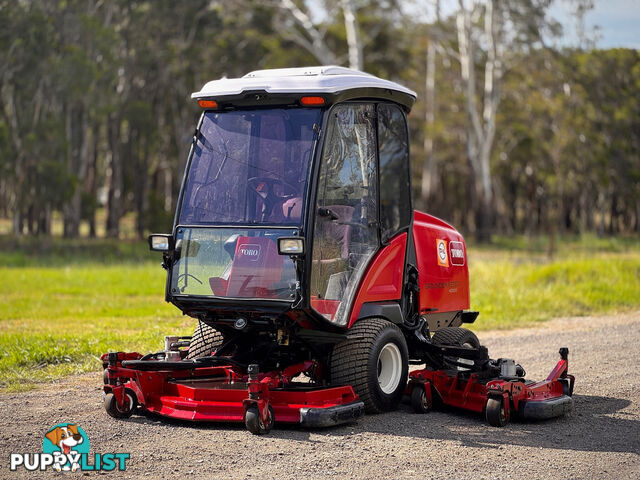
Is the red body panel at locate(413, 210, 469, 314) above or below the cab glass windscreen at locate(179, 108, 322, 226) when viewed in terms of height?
below

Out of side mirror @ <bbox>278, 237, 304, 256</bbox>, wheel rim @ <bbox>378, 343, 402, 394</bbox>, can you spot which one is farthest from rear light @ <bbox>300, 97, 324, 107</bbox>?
wheel rim @ <bbox>378, 343, 402, 394</bbox>

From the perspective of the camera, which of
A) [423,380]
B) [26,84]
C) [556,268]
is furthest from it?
[26,84]

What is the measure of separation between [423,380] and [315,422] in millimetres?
1469

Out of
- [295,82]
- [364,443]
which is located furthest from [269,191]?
[364,443]

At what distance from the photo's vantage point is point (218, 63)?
1811 inches

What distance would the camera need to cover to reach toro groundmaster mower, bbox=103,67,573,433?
24.0ft

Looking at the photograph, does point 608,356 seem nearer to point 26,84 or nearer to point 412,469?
point 412,469

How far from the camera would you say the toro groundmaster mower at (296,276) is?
731 centimetres

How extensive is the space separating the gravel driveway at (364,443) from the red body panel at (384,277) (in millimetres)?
1001

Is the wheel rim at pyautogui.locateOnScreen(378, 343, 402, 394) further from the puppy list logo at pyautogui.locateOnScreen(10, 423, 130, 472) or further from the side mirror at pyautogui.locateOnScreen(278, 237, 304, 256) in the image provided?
the puppy list logo at pyautogui.locateOnScreen(10, 423, 130, 472)

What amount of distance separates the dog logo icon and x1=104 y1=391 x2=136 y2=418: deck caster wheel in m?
0.33

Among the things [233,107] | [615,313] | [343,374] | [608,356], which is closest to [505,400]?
[343,374]

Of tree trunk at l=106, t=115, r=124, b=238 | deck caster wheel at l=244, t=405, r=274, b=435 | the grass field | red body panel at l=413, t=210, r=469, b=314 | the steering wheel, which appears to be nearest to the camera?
deck caster wheel at l=244, t=405, r=274, b=435

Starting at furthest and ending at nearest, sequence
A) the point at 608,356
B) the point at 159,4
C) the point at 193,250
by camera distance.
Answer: the point at 159,4
the point at 608,356
the point at 193,250
